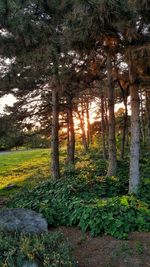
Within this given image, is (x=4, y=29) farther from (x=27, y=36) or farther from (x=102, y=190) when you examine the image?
(x=102, y=190)

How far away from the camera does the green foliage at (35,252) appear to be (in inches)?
186

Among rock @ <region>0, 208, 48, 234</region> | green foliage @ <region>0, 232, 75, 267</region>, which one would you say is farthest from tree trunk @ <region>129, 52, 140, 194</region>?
green foliage @ <region>0, 232, 75, 267</region>

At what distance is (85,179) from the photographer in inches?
395

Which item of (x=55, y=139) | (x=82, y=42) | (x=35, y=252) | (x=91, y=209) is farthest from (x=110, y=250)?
(x=55, y=139)

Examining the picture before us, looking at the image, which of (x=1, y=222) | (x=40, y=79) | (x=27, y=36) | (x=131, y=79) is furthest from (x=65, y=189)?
(x=40, y=79)

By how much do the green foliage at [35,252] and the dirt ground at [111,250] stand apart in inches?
20.3

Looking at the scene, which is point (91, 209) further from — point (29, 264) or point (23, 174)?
point (23, 174)

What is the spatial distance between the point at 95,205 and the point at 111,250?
1.36m

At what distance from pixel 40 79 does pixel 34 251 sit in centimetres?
937

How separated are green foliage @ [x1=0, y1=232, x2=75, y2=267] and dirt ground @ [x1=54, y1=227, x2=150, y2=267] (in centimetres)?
52

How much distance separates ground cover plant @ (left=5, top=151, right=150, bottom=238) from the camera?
6.54m

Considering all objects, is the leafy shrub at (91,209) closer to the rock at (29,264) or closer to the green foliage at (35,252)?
the green foliage at (35,252)

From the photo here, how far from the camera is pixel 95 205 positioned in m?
6.97

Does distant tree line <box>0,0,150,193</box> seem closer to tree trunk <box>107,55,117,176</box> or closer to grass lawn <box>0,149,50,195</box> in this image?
tree trunk <box>107,55,117,176</box>
